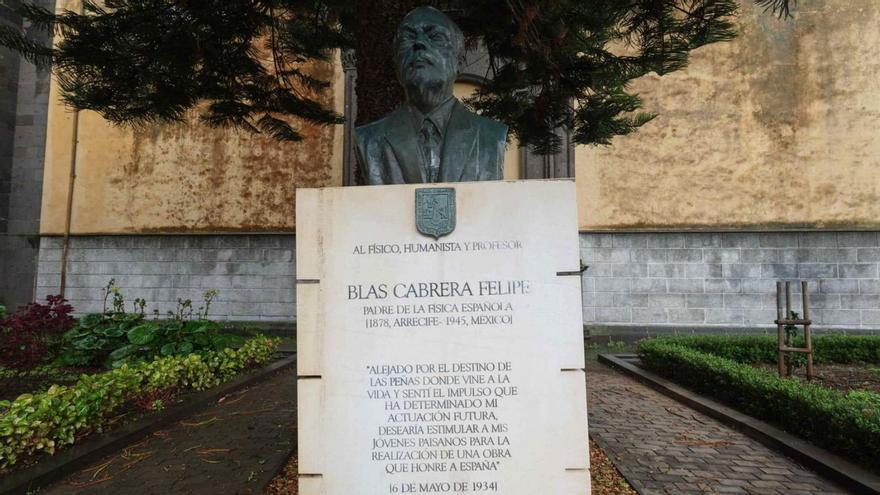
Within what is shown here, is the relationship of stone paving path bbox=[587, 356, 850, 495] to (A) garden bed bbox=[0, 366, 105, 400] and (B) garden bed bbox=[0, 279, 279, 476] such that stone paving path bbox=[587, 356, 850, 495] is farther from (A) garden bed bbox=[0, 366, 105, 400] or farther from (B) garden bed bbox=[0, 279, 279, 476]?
(A) garden bed bbox=[0, 366, 105, 400]

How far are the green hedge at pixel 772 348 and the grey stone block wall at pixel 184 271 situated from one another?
777cm

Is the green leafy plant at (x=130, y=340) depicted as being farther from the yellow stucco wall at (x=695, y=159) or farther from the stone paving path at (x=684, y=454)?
the stone paving path at (x=684, y=454)

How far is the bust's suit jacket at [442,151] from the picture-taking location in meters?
2.78

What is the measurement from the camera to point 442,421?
2332 millimetres

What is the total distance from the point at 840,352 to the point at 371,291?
9.38 m

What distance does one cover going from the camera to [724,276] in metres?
10.6

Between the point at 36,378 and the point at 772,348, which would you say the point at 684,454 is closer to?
the point at 772,348

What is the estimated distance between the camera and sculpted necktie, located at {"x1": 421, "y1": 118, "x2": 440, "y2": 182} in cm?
284

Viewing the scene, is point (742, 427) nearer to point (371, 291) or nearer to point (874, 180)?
point (371, 291)

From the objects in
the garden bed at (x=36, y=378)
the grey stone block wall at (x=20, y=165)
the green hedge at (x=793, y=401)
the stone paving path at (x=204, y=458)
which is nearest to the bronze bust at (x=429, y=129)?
the stone paving path at (x=204, y=458)

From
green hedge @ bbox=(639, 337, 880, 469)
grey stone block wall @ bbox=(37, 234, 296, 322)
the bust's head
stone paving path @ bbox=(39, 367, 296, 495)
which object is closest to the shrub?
stone paving path @ bbox=(39, 367, 296, 495)

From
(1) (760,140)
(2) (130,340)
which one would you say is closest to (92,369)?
(2) (130,340)

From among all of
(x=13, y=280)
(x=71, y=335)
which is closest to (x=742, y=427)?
(x=71, y=335)

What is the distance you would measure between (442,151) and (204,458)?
10.5ft
